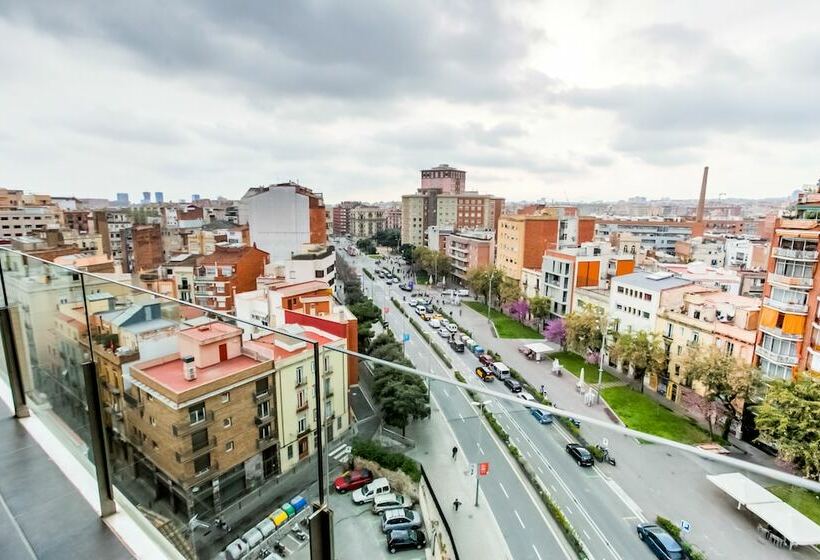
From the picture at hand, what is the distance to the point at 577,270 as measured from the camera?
1515 centimetres

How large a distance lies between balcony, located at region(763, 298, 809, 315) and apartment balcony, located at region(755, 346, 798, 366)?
0.85 m

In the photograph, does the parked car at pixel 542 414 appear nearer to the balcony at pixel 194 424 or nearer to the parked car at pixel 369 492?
the parked car at pixel 369 492

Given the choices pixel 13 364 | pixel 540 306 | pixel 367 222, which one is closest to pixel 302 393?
pixel 13 364

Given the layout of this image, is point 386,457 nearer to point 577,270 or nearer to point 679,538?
point 679,538

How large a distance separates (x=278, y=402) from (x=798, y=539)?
1.48 m

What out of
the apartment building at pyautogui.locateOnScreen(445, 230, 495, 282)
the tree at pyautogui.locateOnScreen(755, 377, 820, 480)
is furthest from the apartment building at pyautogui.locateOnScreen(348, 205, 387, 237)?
the tree at pyautogui.locateOnScreen(755, 377, 820, 480)

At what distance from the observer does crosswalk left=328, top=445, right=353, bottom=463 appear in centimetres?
120

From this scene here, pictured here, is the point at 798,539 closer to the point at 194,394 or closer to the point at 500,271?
the point at 194,394

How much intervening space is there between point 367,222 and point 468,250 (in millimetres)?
32891

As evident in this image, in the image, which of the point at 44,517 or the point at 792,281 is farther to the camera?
the point at 792,281

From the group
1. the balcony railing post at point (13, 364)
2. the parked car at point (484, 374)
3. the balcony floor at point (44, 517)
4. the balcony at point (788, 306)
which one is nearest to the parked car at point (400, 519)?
the balcony floor at point (44, 517)

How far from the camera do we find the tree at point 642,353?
10.3m

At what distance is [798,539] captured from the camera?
117 centimetres

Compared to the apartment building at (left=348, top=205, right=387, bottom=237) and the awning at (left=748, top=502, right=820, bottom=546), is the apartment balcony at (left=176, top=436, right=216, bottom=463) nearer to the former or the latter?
the awning at (left=748, top=502, right=820, bottom=546)
